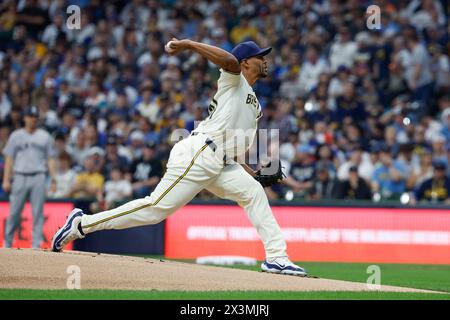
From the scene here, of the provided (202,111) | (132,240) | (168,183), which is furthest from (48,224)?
(168,183)

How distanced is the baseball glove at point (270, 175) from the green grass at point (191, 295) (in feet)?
7.17

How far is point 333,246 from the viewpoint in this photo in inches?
682

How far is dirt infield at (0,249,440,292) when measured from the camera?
929 centimetres

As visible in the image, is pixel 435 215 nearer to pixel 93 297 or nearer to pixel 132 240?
pixel 132 240

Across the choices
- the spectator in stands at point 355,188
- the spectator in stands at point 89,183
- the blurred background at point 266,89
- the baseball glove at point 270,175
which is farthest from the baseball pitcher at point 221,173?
the spectator in stands at point 89,183

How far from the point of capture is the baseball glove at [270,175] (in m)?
10.9

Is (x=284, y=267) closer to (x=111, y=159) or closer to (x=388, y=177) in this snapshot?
(x=388, y=177)

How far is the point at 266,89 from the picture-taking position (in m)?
21.4

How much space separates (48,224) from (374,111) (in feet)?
24.6

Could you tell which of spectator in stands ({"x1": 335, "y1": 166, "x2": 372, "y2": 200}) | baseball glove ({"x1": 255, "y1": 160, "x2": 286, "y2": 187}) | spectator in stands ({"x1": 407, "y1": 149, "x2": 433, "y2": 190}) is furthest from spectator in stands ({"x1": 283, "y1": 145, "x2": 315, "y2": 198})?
baseball glove ({"x1": 255, "y1": 160, "x2": 286, "y2": 187})

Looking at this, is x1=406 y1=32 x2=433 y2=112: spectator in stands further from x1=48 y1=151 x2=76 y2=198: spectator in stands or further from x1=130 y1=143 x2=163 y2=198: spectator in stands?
x1=48 y1=151 x2=76 y2=198: spectator in stands

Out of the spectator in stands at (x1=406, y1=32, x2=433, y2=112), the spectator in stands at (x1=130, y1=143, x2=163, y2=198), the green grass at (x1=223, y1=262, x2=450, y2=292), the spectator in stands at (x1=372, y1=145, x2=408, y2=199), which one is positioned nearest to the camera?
the green grass at (x1=223, y1=262, x2=450, y2=292)

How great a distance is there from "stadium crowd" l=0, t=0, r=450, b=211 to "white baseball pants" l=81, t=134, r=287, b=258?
7918mm
